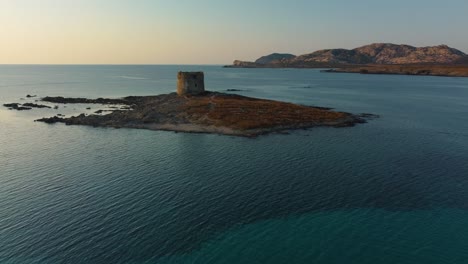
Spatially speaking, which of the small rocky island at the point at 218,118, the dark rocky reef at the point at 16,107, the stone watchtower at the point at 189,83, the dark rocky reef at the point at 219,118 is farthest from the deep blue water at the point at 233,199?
the stone watchtower at the point at 189,83

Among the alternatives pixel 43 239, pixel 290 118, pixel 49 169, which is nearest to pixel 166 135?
pixel 49 169

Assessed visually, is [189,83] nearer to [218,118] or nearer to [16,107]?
[218,118]

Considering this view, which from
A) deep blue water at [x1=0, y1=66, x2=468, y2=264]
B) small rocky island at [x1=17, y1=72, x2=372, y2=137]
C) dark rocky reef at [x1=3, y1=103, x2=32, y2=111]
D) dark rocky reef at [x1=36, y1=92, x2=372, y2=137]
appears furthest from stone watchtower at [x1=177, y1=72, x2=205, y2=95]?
A: deep blue water at [x1=0, y1=66, x2=468, y2=264]

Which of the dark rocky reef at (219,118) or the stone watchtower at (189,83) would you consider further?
the stone watchtower at (189,83)

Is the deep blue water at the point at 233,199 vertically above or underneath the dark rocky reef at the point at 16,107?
underneath

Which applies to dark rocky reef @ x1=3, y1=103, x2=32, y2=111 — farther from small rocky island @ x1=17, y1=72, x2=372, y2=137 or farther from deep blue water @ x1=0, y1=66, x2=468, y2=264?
deep blue water @ x1=0, y1=66, x2=468, y2=264

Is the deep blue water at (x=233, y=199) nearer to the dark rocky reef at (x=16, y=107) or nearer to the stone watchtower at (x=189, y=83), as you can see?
the dark rocky reef at (x=16, y=107)
